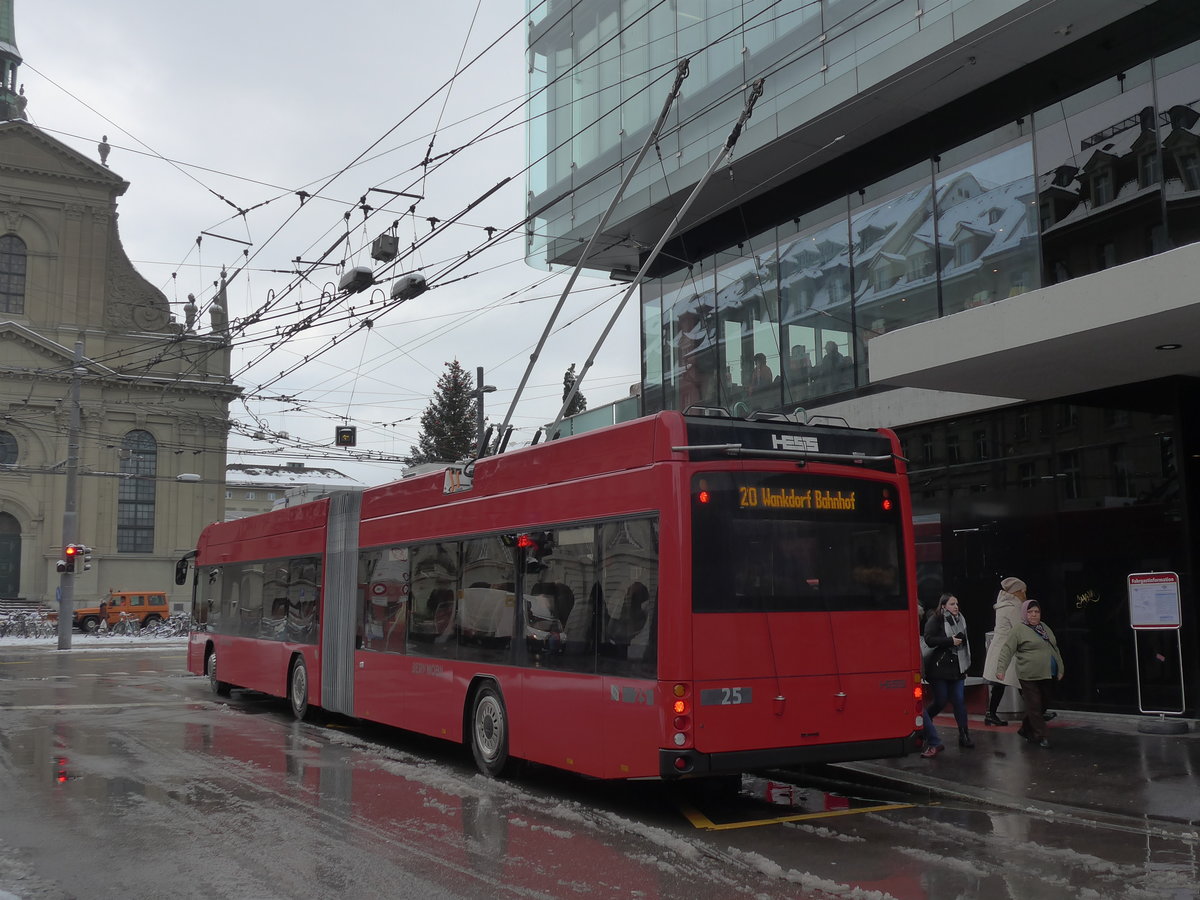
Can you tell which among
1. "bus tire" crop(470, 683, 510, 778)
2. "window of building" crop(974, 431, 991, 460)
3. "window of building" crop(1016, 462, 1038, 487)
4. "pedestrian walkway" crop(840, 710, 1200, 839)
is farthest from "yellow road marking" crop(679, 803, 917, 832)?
"window of building" crop(974, 431, 991, 460)

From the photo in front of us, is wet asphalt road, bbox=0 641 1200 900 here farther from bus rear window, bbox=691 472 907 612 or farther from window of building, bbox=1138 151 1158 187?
window of building, bbox=1138 151 1158 187

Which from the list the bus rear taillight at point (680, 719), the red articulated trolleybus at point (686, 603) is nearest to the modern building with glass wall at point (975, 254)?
the red articulated trolleybus at point (686, 603)

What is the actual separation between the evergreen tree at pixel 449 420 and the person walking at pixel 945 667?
52.9 metres

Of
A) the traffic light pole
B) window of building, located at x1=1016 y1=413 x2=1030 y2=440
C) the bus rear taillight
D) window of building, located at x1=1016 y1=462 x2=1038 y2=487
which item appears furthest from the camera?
the traffic light pole

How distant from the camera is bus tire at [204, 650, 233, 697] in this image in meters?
19.8

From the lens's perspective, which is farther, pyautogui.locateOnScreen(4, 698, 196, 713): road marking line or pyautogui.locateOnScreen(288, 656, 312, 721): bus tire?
pyautogui.locateOnScreen(4, 698, 196, 713): road marking line

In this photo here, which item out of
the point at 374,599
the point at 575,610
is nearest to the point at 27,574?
the point at 374,599

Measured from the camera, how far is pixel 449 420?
6594 cm

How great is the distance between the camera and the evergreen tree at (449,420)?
6475 cm

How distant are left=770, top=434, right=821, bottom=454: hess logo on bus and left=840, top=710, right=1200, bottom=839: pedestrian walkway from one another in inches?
121

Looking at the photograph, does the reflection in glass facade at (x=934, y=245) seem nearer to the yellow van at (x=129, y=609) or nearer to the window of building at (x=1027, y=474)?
the window of building at (x=1027, y=474)

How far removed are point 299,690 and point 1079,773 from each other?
10.3 m

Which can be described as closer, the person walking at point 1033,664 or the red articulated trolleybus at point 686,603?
the red articulated trolleybus at point 686,603

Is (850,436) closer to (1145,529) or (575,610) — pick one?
(575,610)
